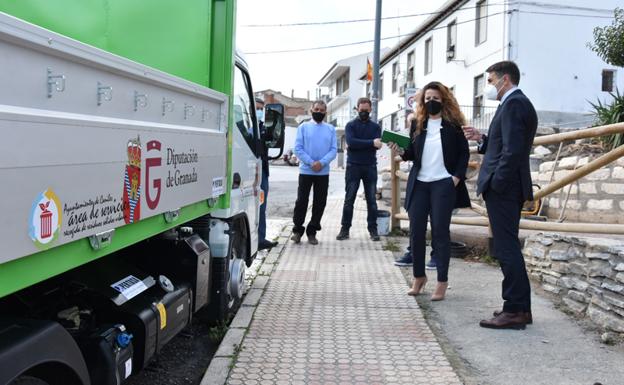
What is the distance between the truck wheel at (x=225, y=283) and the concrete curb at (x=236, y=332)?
152 mm

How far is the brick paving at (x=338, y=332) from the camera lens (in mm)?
3453

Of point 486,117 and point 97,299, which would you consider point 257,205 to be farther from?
point 486,117

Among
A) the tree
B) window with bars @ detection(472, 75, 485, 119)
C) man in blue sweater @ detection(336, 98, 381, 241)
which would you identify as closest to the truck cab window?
man in blue sweater @ detection(336, 98, 381, 241)

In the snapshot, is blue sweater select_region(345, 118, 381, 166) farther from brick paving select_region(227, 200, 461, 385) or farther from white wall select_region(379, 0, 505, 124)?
white wall select_region(379, 0, 505, 124)

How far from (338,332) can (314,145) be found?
379 cm

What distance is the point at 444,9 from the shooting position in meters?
22.8


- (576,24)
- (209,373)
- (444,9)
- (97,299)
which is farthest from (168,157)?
(444,9)

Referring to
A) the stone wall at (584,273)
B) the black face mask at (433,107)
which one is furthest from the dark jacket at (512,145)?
the black face mask at (433,107)

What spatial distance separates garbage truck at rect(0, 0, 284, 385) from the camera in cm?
173

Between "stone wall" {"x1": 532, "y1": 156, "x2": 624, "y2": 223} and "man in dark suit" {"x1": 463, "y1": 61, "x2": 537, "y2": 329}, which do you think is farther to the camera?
"stone wall" {"x1": 532, "y1": 156, "x2": 624, "y2": 223}

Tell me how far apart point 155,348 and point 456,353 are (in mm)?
1990

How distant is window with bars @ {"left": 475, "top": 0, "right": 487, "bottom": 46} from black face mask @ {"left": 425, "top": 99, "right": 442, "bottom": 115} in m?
15.8

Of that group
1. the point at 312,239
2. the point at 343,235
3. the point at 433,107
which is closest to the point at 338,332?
the point at 433,107

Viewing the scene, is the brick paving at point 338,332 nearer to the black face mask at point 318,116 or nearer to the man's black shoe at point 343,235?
the man's black shoe at point 343,235
